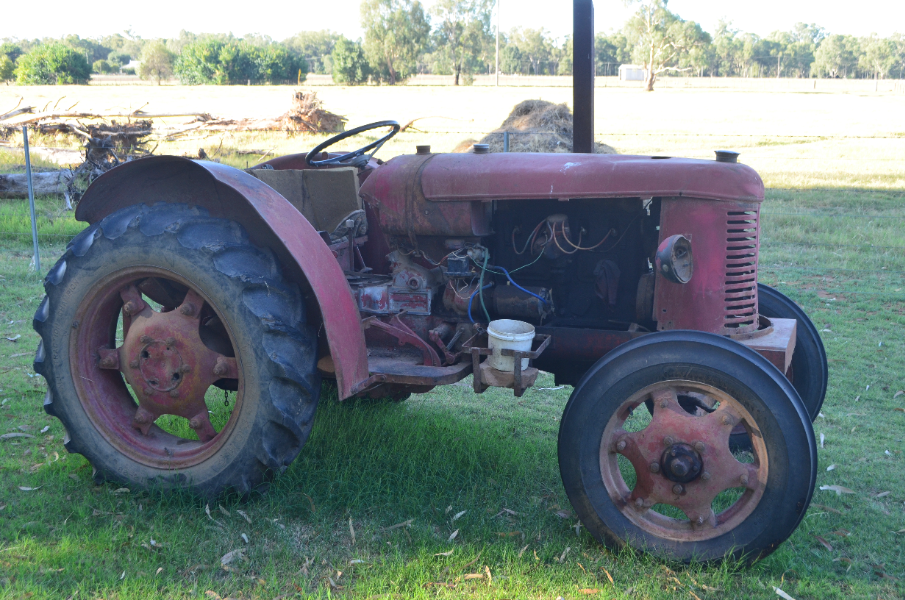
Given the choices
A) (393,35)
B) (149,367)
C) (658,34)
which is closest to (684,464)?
(149,367)

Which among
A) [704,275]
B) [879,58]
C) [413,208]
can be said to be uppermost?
[879,58]

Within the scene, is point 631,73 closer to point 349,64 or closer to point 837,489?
point 349,64

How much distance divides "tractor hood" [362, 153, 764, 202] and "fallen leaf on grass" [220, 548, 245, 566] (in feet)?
5.34

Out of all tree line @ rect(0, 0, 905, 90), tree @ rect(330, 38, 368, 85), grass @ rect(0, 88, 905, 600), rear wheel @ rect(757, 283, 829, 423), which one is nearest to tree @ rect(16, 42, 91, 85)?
tree line @ rect(0, 0, 905, 90)

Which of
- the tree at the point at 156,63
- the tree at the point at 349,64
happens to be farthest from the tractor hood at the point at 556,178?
the tree at the point at 156,63

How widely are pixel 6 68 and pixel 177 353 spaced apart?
56.5 metres

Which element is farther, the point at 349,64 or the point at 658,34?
Answer: the point at 658,34

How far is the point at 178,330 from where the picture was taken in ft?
9.84

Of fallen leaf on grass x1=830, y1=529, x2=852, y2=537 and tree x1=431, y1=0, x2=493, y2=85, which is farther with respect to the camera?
tree x1=431, y1=0, x2=493, y2=85

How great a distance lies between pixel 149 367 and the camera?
303 centimetres

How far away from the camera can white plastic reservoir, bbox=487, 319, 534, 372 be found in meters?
2.99

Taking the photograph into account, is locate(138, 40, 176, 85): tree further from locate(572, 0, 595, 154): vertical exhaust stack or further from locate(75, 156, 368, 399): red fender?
locate(572, 0, 595, 154): vertical exhaust stack

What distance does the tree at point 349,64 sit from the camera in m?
55.3

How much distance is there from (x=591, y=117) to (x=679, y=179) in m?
1.07
